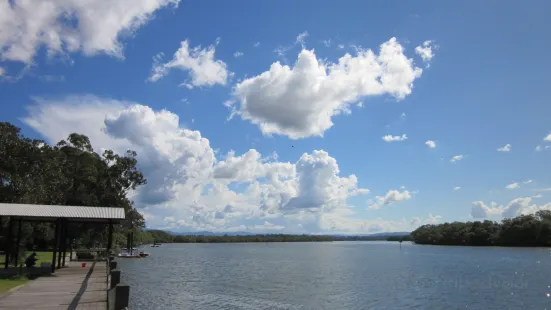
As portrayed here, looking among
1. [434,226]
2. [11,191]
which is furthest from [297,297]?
[434,226]

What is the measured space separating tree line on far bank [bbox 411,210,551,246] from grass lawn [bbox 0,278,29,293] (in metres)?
137

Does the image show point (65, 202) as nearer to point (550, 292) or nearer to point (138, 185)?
point (138, 185)

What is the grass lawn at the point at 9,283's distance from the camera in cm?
1810

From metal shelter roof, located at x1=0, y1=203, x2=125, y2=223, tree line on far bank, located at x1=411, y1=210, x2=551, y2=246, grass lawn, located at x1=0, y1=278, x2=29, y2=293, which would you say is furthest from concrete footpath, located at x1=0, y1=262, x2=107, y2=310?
tree line on far bank, located at x1=411, y1=210, x2=551, y2=246

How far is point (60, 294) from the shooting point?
1675 centimetres

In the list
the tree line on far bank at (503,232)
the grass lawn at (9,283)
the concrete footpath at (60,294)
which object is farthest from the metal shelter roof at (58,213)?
the tree line on far bank at (503,232)

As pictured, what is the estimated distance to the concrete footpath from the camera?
1427cm

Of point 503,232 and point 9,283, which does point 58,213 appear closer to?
point 9,283

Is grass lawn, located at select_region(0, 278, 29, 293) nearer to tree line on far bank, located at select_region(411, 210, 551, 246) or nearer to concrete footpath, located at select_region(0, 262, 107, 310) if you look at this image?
concrete footpath, located at select_region(0, 262, 107, 310)

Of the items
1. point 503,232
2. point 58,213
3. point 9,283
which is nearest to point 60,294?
point 9,283

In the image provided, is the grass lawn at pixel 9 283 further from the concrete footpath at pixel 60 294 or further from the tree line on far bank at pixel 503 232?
the tree line on far bank at pixel 503 232

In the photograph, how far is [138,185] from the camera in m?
58.6

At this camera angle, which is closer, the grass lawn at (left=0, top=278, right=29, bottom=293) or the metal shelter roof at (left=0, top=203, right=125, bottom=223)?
the grass lawn at (left=0, top=278, right=29, bottom=293)

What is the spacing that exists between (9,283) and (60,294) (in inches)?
193
